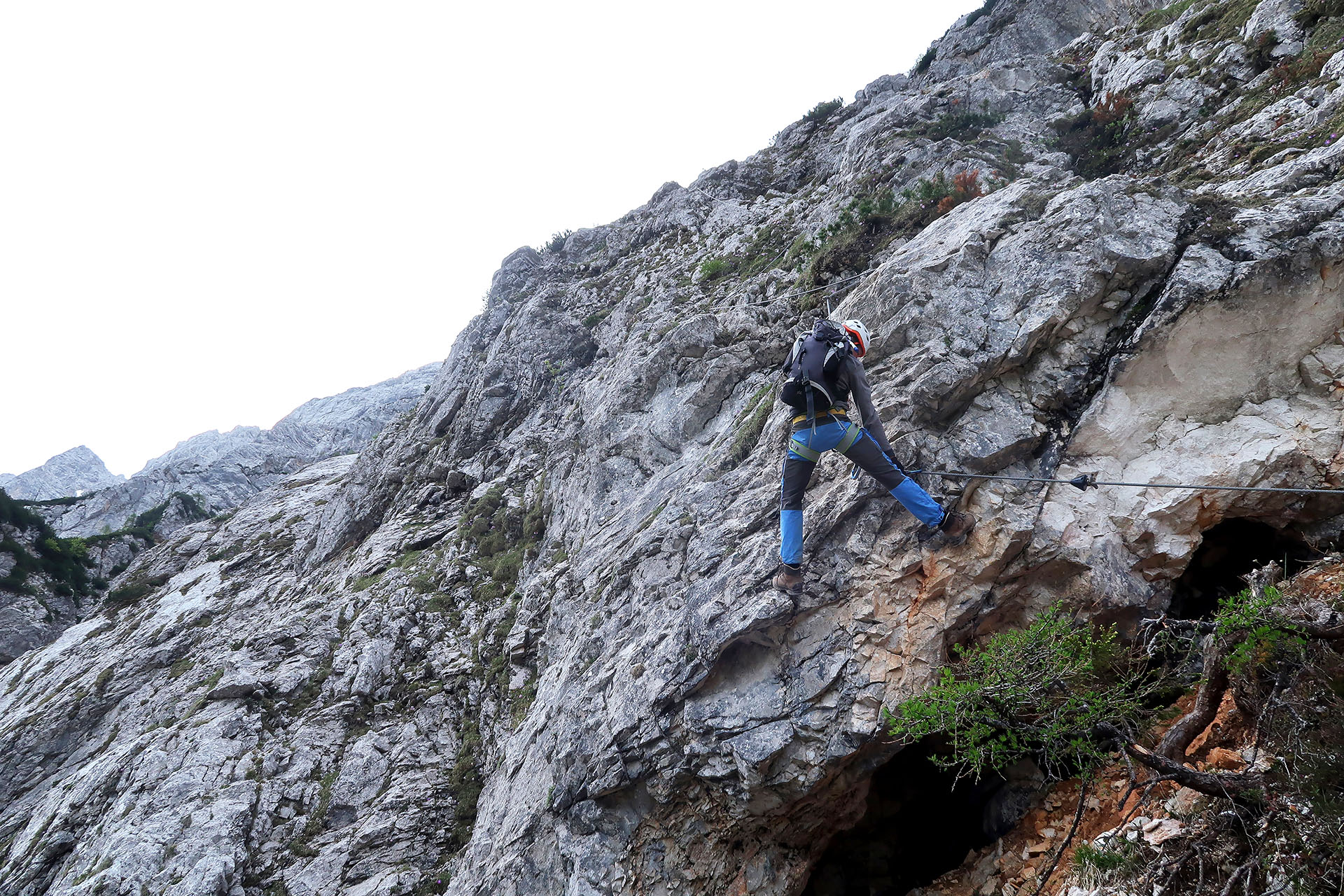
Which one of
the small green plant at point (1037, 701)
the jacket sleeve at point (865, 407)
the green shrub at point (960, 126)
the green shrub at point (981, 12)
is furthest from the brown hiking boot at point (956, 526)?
the green shrub at point (981, 12)

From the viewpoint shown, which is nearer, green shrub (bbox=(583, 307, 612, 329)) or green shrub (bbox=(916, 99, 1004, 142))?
green shrub (bbox=(916, 99, 1004, 142))

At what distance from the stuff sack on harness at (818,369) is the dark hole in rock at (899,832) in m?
4.89

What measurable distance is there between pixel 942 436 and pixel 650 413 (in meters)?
7.48

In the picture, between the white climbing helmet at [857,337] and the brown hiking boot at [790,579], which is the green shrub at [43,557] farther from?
the white climbing helmet at [857,337]

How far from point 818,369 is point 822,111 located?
24.2 meters

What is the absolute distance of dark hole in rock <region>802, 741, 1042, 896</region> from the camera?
790 cm

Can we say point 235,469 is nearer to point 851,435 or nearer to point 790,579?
point 790,579

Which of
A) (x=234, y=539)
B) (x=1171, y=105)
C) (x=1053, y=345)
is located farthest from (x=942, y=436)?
(x=234, y=539)

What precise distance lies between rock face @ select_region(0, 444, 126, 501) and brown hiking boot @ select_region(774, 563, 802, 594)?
114870mm

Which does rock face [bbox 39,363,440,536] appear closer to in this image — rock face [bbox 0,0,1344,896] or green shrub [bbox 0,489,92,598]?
green shrub [bbox 0,489,92,598]

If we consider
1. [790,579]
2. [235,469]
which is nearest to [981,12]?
[790,579]

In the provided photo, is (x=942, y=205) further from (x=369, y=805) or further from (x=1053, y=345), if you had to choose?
(x=369, y=805)

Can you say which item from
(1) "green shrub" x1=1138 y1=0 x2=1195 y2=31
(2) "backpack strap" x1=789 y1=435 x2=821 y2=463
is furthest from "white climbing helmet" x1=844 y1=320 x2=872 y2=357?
(1) "green shrub" x1=1138 y1=0 x2=1195 y2=31

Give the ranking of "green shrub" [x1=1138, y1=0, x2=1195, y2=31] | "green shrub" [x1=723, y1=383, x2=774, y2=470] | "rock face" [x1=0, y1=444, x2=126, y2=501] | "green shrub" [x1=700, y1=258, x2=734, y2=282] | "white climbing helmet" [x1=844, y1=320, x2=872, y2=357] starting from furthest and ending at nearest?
"rock face" [x1=0, y1=444, x2=126, y2=501]
"green shrub" [x1=700, y1=258, x2=734, y2=282]
"green shrub" [x1=1138, y1=0, x2=1195, y2=31]
"green shrub" [x1=723, y1=383, x2=774, y2=470]
"white climbing helmet" [x1=844, y1=320, x2=872, y2=357]
